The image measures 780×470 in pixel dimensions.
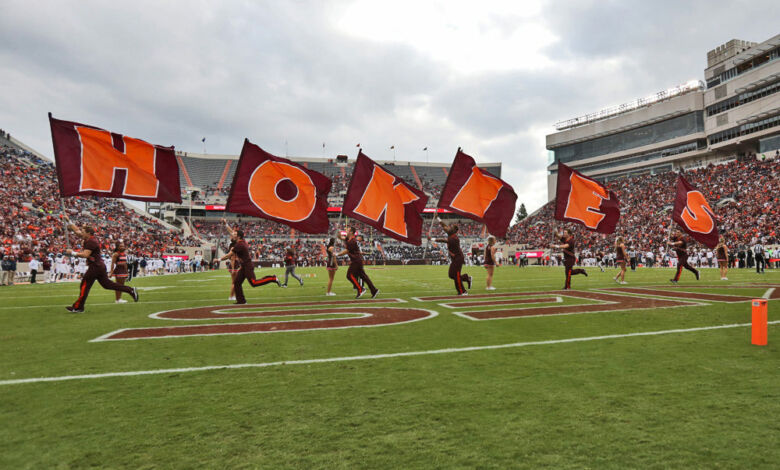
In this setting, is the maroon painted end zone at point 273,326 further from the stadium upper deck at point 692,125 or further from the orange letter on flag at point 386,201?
the stadium upper deck at point 692,125

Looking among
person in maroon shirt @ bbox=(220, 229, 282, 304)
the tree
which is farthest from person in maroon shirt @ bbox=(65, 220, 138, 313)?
the tree

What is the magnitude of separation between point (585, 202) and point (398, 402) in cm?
1568

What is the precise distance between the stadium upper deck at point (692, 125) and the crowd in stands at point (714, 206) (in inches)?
191

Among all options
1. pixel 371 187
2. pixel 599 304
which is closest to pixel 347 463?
pixel 599 304

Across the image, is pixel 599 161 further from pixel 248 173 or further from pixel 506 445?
pixel 506 445

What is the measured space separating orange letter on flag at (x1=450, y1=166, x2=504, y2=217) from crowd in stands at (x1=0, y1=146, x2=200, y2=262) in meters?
26.6

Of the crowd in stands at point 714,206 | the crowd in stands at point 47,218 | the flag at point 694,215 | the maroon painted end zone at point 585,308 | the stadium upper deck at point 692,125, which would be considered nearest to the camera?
the maroon painted end zone at point 585,308

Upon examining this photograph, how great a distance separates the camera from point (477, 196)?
50.1ft

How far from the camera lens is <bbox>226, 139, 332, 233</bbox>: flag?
36.6 feet

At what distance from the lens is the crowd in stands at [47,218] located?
3266cm

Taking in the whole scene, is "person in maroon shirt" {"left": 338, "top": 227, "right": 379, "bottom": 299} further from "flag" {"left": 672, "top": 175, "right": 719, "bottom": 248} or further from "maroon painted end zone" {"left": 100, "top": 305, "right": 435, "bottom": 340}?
"flag" {"left": 672, "top": 175, "right": 719, "bottom": 248}

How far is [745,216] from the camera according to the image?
132 feet

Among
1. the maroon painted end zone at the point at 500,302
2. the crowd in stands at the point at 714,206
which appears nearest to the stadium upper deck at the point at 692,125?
the crowd in stands at the point at 714,206

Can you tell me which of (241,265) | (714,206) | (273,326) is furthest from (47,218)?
(714,206)
